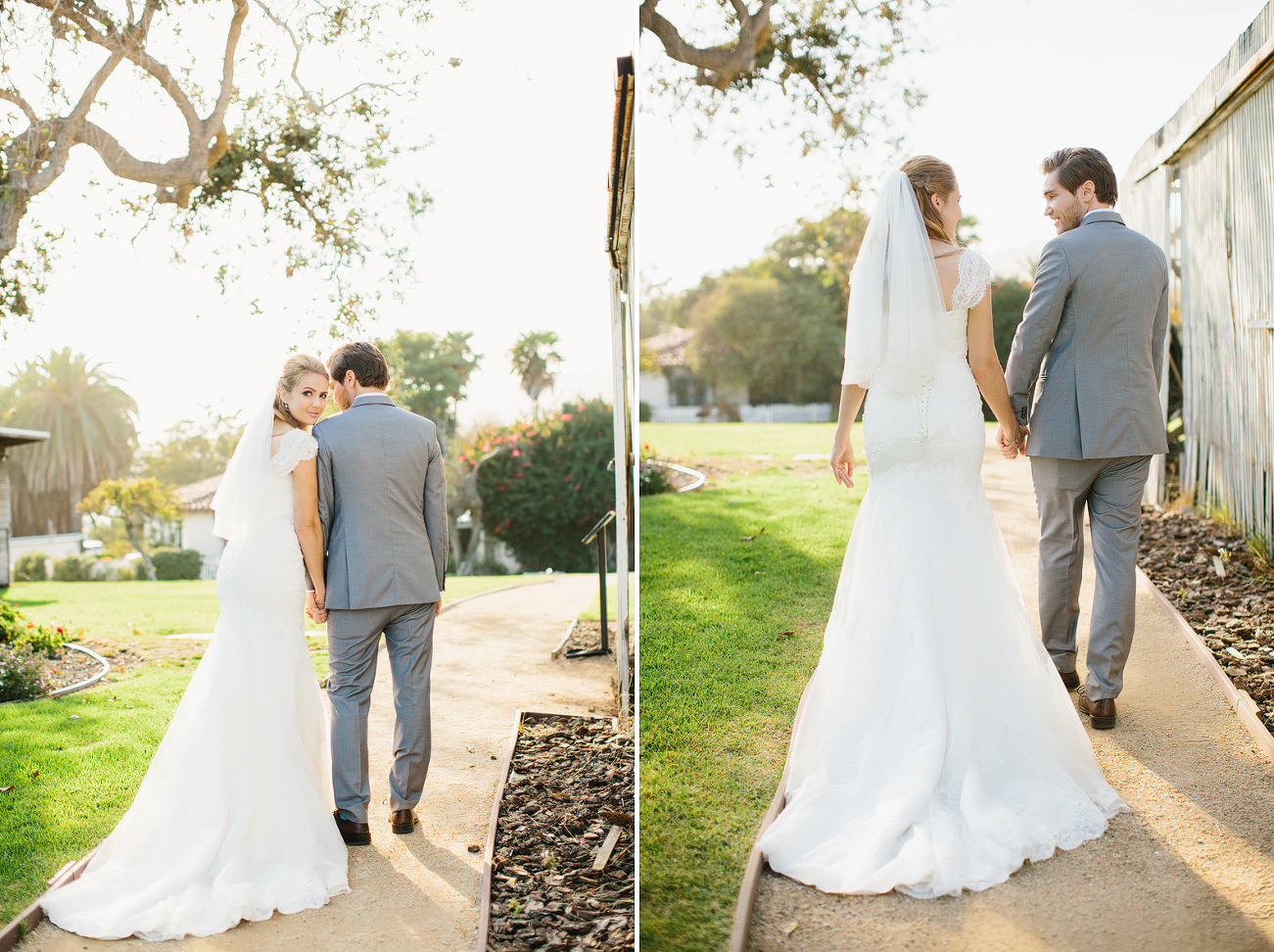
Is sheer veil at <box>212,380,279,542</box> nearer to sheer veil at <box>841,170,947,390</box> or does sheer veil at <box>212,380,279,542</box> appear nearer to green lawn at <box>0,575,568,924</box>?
green lawn at <box>0,575,568,924</box>

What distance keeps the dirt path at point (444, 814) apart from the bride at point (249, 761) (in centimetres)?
10

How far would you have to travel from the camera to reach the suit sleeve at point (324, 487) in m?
3.48

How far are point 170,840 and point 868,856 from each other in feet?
8.10

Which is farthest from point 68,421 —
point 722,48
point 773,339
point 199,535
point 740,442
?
point 722,48

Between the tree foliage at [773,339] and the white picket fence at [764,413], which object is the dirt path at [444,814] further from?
the tree foliage at [773,339]

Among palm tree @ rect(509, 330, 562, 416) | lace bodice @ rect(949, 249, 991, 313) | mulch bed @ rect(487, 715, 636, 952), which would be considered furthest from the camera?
palm tree @ rect(509, 330, 562, 416)

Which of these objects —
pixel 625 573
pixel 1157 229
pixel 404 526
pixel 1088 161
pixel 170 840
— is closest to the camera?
pixel 170 840

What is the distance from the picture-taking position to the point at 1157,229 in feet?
20.3

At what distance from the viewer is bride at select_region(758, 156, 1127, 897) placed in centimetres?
244

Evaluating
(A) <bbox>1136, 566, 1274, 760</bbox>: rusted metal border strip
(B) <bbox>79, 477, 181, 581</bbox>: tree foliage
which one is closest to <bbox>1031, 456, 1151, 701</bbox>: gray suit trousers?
(A) <bbox>1136, 566, 1274, 760</bbox>: rusted metal border strip

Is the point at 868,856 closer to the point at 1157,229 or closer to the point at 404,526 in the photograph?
the point at 404,526

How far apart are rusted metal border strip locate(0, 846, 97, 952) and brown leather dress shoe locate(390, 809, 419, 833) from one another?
3.68 ft

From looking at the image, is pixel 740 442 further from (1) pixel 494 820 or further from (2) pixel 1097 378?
(1) pixel 494 820

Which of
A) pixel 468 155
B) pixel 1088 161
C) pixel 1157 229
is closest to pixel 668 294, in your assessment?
pixel 468 155
